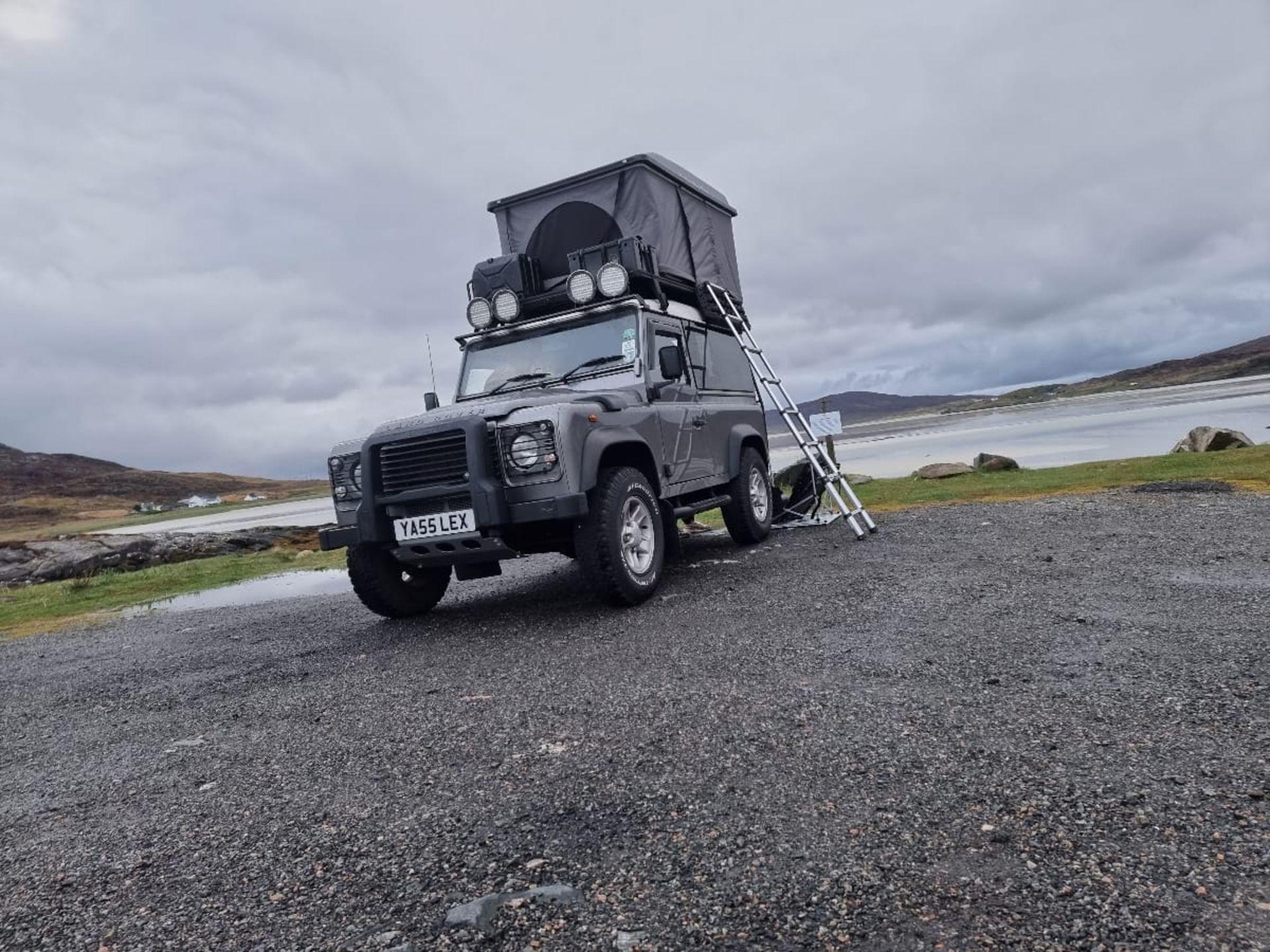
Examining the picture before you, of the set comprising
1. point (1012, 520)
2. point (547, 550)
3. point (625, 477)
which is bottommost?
point (1012, 520)

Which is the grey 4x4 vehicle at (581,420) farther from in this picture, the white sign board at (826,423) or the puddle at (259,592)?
the puddle at (259,592)

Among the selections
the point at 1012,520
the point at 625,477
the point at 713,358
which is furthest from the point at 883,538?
the point at 625,477

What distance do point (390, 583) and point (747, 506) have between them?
3.89 metres

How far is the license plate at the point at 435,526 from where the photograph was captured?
5.52 m

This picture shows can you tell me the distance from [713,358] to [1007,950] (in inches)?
291

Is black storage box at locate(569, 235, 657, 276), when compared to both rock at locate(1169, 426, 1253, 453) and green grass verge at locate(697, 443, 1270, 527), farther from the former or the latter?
rock at locate(1169, 426, 1253, 453)

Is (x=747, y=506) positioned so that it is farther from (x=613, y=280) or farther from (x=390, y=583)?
(x=390, y=583)

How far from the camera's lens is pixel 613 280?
23.2ft

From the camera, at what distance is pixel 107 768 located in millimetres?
3555

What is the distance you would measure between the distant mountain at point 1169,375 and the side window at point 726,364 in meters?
107

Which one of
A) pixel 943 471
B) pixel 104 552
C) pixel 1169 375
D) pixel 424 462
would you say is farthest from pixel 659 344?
pixel 1169 375

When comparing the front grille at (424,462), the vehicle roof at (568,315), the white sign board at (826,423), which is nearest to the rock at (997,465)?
the white sign board at (826,423)

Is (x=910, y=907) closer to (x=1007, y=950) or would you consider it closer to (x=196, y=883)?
(x=1007, y=950)

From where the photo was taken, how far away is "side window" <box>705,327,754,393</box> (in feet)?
28.2
